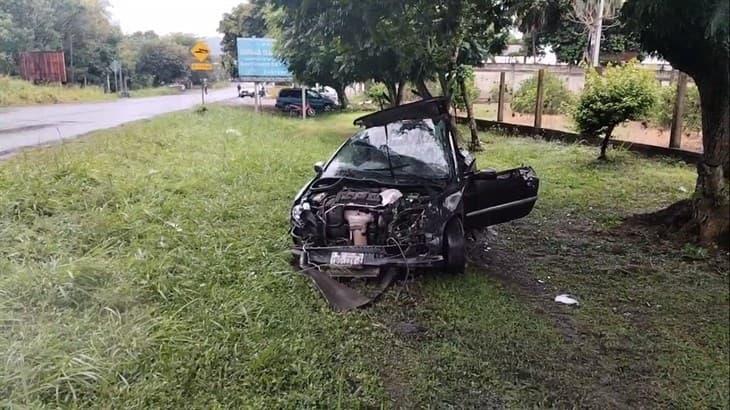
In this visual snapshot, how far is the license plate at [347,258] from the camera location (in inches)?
165

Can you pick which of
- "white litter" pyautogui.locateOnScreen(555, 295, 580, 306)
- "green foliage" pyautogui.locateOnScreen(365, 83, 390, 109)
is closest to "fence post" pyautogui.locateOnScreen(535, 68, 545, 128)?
"green foliage" pyautogui.locateOnScreen(365, 83, 390, 109)

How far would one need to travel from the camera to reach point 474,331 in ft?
11.1

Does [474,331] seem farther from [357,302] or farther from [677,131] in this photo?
[677,131]

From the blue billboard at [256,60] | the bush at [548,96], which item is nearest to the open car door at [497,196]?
the bush at [548,96]

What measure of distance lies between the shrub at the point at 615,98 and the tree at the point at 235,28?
22265 millimetres

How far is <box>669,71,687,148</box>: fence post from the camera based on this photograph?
9.09 m

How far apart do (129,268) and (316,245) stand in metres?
1.47

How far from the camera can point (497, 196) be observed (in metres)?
5.04

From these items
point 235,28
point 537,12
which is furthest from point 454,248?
point 235,28

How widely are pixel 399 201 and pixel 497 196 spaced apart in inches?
47.7

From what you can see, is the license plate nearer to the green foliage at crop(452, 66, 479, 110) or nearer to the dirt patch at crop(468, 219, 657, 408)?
the dirt patch at crop(468, 219, 657, 408)

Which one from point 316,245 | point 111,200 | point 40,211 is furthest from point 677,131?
point 40,211

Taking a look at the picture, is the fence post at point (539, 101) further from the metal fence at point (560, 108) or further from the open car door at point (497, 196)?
the open car door at point (497, 196)

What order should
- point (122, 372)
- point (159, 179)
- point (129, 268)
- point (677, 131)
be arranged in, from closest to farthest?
point (122, 372) → point (129, 268) → point (159, 179) → point (677, 131)
